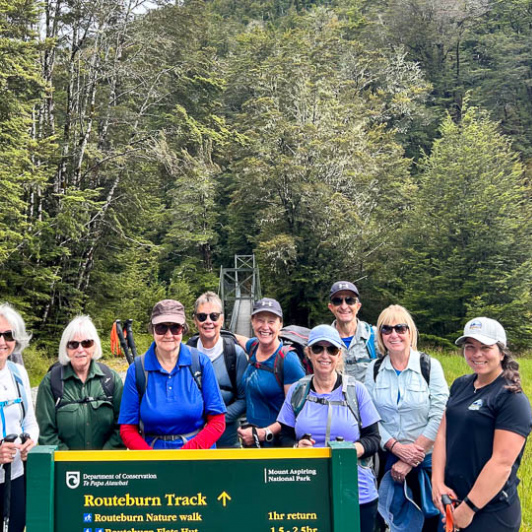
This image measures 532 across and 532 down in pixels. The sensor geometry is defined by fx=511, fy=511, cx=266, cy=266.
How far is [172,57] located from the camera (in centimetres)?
2236

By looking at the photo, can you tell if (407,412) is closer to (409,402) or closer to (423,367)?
(409,402)

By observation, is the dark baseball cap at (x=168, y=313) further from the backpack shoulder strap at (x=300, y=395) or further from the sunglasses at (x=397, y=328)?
the sunglasses at (x=397, y=328)

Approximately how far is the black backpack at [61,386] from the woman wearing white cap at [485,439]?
1775mm

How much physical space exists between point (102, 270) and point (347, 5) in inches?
1720

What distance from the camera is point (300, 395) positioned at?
105 inches

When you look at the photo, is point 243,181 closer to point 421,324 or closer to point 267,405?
point 421,324

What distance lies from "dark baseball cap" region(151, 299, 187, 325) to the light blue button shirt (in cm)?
126

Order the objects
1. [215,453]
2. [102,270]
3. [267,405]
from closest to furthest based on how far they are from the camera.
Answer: [215,453] < [267,405] < [102,270]

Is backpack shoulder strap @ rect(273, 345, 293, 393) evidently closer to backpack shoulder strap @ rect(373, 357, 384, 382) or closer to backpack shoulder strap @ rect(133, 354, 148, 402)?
backpack shoulder strap @ rect(373, 357, 384, 382)

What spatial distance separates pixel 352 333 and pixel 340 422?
1.16 meters

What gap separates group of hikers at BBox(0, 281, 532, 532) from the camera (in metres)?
2.39

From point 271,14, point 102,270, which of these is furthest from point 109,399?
point 271,14

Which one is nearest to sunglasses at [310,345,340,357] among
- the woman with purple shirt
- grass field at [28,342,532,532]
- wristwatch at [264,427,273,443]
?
the woman with purple shirt

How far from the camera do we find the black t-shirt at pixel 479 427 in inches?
90.0
